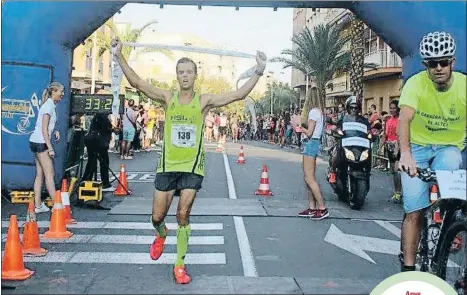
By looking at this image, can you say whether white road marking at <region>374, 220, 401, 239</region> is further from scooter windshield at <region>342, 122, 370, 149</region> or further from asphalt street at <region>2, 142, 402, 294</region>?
scooter windshield at <region>342, 122, 370, 149</region>

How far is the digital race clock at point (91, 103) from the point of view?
971 cm

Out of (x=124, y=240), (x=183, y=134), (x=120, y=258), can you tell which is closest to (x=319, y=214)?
(x=124, y=240)

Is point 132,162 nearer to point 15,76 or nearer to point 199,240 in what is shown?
point 15,76

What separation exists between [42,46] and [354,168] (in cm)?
450

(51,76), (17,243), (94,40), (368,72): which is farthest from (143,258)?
(368,72)

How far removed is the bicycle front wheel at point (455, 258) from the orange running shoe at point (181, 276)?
180 cm

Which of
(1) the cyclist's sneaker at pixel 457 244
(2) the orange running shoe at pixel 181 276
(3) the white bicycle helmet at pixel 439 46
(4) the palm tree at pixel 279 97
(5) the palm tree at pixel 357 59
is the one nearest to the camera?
(3) the white bicycle helmet at pixel 439 46

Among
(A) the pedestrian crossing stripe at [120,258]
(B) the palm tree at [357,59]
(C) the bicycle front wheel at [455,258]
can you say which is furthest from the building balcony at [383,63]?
(C) the bicycle front wheel at [455,258]

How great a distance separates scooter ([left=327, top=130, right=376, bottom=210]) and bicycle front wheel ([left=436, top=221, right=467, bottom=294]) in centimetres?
500

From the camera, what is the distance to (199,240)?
23.4ft

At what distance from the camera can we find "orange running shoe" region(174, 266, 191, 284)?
510cm

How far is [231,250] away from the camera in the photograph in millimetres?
6625

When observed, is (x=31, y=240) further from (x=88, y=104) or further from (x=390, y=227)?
(x=390, y=227)

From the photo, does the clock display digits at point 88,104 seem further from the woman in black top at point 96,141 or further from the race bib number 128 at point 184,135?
the race bib number 128 at point 184,135
